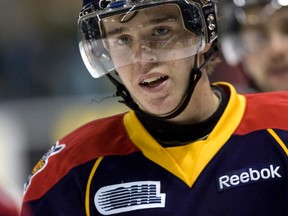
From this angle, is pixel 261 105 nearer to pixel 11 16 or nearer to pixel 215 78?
pixel 215 78

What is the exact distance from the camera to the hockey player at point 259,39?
10.3 ft

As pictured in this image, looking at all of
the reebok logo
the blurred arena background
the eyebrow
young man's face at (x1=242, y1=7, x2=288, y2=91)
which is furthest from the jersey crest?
the blurred arena background

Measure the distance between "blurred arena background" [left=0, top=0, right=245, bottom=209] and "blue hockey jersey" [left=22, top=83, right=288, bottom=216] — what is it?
189cm

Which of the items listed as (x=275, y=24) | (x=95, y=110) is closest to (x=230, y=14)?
(x=275, y=24)

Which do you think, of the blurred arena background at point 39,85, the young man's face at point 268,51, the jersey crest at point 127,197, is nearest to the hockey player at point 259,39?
the young man's face at point 268,51

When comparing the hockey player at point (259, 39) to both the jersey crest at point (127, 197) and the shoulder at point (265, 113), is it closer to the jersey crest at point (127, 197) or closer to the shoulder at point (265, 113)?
the shoulder at point (265, 113)

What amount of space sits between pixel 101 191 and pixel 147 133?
0.61 feet

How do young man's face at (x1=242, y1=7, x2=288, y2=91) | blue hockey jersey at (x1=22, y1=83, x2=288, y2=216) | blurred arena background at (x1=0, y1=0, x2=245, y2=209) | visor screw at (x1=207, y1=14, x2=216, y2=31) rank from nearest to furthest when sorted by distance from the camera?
blue hockey jersey at (x1=22, y1=83, x2=288, y2=216)
visor screw at (x1=207, y1=14, x2=216, y2=31)
young man's face at (x1=242, y1=7, x2=288, y2=91)
blurred arena background at (x1=0, y1=0, x2=245, y2=209)

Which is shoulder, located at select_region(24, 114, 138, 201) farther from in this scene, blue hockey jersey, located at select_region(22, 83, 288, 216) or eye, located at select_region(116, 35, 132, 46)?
eye, located at select_region(116, 35, 132, 46)

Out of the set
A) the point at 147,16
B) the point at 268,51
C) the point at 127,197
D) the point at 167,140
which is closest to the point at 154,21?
the point at 147,16

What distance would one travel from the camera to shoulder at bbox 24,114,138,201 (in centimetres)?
208

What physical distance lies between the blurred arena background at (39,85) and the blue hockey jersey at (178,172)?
1.89 meters

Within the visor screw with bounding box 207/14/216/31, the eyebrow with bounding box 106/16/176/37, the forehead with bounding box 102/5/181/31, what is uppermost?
the forehead with bounding box 102/5/181/31

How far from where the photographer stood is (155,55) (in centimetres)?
199
